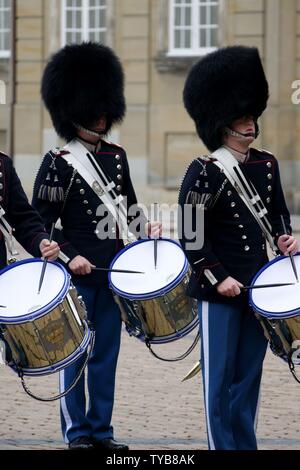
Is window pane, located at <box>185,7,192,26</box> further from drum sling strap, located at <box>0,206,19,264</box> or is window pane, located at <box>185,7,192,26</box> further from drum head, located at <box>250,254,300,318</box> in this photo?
drum head, located at <box>250,254,300,318</box>

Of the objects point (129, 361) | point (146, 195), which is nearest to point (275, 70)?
point (146, 195)

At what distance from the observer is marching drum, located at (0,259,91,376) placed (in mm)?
6320

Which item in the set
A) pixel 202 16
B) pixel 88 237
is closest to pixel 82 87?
pixel 88 237

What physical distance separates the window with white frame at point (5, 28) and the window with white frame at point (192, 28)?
3.29 meters

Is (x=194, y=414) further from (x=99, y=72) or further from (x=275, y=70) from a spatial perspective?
(x=275, y=70)

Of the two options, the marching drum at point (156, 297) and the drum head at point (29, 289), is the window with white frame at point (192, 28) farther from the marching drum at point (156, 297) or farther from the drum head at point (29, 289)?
the drum head at point (29, 289)

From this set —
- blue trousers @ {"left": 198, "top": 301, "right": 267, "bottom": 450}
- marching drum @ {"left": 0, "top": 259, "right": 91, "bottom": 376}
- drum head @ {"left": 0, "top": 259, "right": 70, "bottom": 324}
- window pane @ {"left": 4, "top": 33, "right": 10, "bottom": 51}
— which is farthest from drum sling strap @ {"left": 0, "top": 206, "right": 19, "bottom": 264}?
window pane @ {"left": 4, "top": 33, "right": 10, "bottom": 51}

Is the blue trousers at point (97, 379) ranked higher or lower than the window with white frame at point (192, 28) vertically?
lower

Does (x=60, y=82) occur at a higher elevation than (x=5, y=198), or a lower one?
higher

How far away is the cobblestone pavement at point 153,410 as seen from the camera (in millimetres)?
7477

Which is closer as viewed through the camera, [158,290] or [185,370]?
[158,290]

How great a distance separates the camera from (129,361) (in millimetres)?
10055

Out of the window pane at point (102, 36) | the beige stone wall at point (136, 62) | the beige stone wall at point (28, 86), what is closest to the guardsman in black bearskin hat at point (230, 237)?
the beige stone wall at point (136, 62)

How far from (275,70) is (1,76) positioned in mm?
5346
